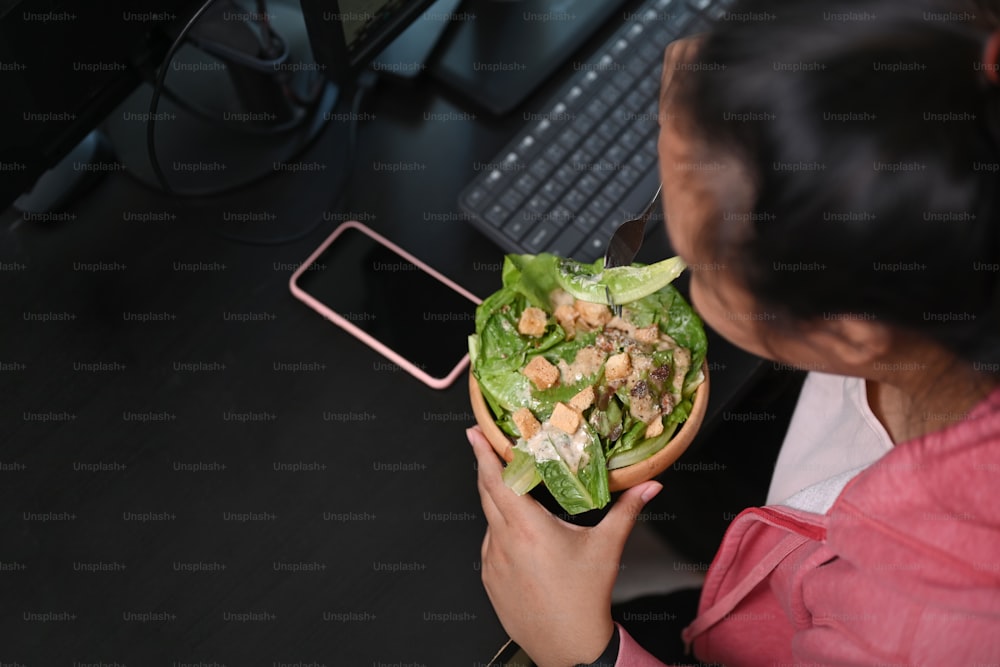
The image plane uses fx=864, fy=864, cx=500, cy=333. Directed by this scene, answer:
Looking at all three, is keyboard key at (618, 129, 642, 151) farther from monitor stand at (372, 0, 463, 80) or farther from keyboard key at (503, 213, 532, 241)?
monitor stand at (372, 0, 463, 80)

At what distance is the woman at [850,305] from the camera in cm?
43

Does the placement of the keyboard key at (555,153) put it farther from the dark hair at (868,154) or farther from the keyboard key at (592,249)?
the dark hair at (868,154)

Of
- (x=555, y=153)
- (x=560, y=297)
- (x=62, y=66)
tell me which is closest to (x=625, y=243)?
(x=560, y=297)

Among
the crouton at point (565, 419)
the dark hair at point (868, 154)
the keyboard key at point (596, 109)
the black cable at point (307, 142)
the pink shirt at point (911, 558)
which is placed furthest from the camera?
the keyboard key at point (596, 109)

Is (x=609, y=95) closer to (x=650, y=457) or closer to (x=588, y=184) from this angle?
(x=588, y=184)

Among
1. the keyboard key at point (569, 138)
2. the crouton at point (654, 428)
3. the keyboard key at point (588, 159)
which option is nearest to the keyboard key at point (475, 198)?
the keyboard key at point (588, 159)

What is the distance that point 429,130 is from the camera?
969mm

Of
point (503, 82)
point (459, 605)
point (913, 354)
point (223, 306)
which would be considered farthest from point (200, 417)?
point (913, 354)

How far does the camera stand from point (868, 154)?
0.43 meters

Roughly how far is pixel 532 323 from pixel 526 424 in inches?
3.5

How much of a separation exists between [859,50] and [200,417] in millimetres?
657

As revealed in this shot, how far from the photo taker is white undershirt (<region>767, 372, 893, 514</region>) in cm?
69

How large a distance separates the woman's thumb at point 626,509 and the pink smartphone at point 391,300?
0.21 metres

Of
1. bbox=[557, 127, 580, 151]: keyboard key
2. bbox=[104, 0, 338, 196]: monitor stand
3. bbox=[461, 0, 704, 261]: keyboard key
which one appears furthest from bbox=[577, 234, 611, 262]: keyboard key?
bbox=[104, 0, 338, 196]: monitor stand
